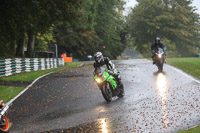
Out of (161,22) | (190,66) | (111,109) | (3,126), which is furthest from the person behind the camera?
(161,22)

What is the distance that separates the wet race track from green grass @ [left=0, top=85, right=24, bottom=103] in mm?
588

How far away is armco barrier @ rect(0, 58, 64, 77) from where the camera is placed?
21266 mm

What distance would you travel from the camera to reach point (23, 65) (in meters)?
24.6

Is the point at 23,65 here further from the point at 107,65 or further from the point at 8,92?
the point at 107,65

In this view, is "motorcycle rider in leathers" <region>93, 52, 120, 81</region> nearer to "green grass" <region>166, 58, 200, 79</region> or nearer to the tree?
"green grass" <region>166, 58, 200, 79</region>

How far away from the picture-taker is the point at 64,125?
27.2 feet

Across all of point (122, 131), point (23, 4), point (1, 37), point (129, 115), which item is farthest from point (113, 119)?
point (1, 37)

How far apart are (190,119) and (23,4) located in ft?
58.9

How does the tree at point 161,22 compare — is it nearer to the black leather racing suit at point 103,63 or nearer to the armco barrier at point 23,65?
the armco barrier at point 23,65

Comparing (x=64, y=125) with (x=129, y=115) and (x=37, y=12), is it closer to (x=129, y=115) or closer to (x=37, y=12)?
(x=129, y=115)

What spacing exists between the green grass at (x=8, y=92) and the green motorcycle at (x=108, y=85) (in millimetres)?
4499

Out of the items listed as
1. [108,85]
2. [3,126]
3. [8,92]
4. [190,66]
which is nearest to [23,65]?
[8,92]

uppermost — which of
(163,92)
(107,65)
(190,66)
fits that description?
(107,65)

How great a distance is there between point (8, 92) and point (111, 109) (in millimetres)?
7145
